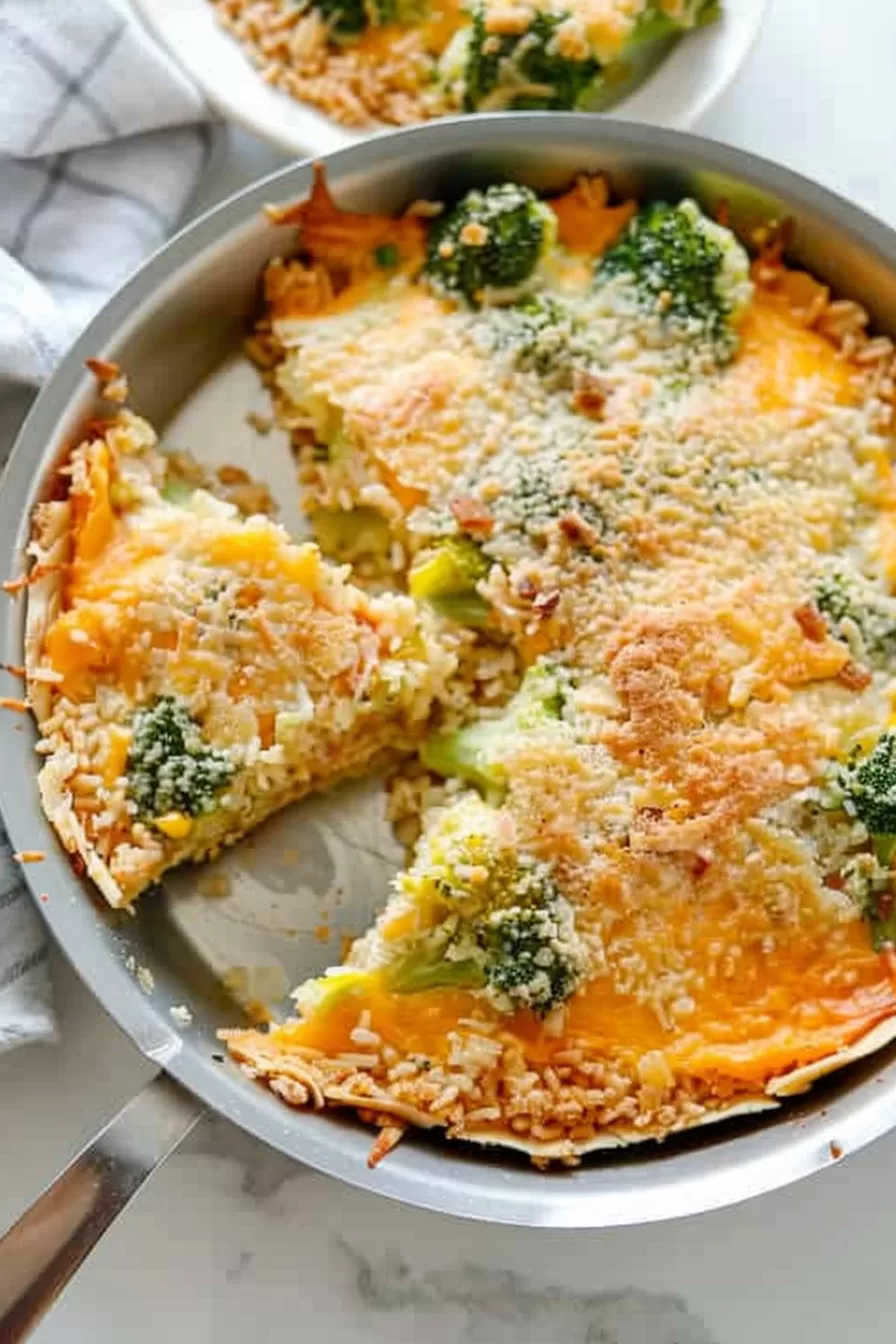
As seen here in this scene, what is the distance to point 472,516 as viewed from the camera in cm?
265

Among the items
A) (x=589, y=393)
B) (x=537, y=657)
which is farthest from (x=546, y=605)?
(x=589, y=393)

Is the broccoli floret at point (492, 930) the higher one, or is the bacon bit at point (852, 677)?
the bacon bit at point (852, 677)

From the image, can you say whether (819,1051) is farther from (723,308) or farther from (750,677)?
(723,308)

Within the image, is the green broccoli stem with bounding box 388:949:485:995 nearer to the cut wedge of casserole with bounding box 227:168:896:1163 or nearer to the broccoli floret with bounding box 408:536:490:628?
the cut wedge of casserole with bounding box 227:168:896:1163

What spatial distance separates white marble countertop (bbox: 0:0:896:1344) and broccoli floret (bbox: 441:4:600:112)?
1.67 m

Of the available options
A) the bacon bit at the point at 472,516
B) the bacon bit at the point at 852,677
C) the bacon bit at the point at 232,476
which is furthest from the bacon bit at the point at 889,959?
the bacon bit at the point at 232,476

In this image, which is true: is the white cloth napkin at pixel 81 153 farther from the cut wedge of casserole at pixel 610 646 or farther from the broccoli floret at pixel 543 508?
the broccoli floret at pixel 543 508

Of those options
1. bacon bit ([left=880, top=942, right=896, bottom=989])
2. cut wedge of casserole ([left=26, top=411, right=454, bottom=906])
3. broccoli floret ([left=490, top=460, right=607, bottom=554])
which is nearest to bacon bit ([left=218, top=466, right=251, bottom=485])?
cut wedge of casserole ([left=26, top=411, right=454, bottom=906])

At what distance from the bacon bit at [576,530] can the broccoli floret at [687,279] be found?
362 millimetres

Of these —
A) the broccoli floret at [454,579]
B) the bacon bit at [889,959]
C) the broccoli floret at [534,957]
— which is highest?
the bacon bit at [889,959]

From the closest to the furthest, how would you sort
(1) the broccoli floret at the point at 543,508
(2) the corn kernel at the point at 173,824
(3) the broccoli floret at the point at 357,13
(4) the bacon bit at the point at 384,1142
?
(4) the bacon bit at the point at 384,1142
(2) the corn kernel at the point at 173,824
(1) the broccoli floret at the point at 543,508
(3) the broccoli floret at the point at 357,13

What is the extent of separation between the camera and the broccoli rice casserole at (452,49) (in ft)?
9.47

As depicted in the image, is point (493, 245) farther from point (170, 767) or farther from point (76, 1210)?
point (76, 1210)

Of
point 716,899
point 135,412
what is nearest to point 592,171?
point 135,412
